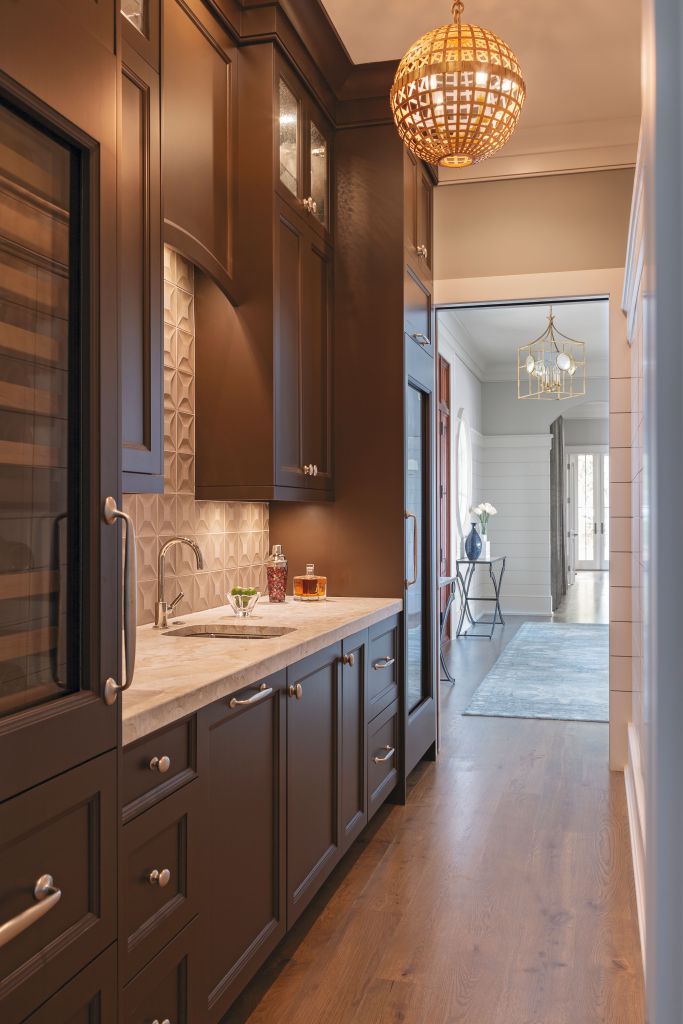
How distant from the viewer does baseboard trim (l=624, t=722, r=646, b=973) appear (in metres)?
2.60

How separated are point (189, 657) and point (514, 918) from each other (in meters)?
1.36

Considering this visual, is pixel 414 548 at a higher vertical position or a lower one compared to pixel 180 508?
lower

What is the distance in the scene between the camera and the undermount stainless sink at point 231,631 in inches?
110

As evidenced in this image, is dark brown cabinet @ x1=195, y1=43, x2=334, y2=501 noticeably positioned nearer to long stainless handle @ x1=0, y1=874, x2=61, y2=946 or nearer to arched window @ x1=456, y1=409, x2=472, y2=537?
long stainless handle @ x1=0, y1=874, x2=61, y2=946

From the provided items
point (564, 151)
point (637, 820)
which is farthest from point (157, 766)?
point (564, 151)

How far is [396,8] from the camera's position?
333cm

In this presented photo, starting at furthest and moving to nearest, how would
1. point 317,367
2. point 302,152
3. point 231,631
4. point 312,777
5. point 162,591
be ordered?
point 317,367, point 302,152, point 231,631, point 162,591, point 312,777

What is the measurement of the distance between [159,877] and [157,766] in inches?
8.0

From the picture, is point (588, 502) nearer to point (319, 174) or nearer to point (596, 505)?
point (596, 505)

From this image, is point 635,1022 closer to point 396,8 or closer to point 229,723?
point 229,723

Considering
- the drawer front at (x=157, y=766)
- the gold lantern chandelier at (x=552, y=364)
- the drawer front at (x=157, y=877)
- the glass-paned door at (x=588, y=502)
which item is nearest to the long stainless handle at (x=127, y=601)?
the drawer front at (x=157, y=766)

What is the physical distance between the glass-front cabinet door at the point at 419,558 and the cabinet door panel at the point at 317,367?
0.34 m

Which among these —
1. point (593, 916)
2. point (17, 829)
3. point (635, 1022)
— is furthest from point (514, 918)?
point (17, 829)

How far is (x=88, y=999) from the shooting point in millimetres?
1413
